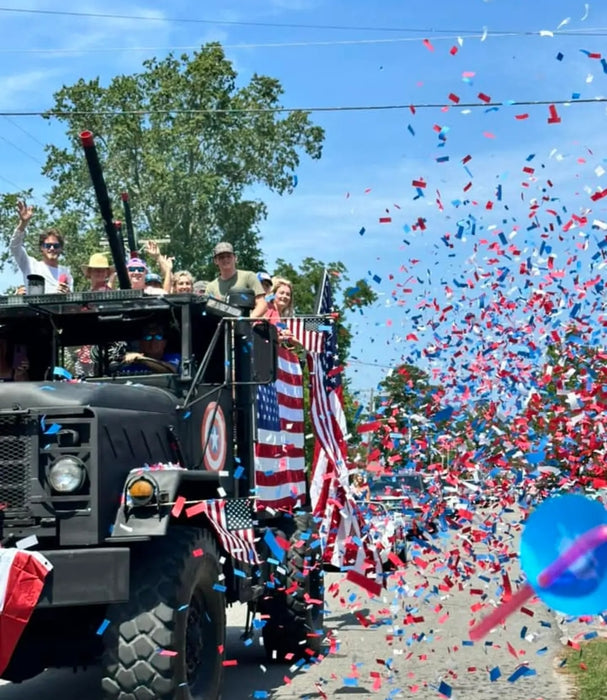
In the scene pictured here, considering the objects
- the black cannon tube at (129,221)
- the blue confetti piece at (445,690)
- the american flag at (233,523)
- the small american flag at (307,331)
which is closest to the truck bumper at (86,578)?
the american flag at (233,523)

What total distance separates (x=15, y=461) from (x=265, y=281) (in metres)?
4.01

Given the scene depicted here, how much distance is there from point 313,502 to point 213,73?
96.6ft

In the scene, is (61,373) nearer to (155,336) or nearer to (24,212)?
(155,336)

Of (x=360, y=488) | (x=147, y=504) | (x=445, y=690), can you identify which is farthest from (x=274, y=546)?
(x=147, y=504)

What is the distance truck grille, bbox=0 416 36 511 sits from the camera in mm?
6406

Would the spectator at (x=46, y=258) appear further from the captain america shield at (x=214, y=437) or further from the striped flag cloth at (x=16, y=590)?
the striped flag cloth at (x=16, y=590)

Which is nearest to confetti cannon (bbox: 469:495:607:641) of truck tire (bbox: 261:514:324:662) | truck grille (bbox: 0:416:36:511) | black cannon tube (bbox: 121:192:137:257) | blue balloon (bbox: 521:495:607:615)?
blue balloon (bbox: 521:495:607:615)

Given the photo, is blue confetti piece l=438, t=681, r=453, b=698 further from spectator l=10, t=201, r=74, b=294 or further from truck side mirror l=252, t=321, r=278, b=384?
spectator l=10, t=201, r=74, b=294

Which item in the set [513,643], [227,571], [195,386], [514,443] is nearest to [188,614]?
[227,571]

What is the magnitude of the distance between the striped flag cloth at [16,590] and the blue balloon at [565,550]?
314cm

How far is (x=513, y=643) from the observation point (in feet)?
34.8

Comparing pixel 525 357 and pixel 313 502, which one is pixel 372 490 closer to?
pixel 313 502

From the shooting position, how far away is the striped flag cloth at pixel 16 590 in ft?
19.6

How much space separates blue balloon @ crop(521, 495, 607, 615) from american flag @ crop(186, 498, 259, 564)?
11.3 feet
